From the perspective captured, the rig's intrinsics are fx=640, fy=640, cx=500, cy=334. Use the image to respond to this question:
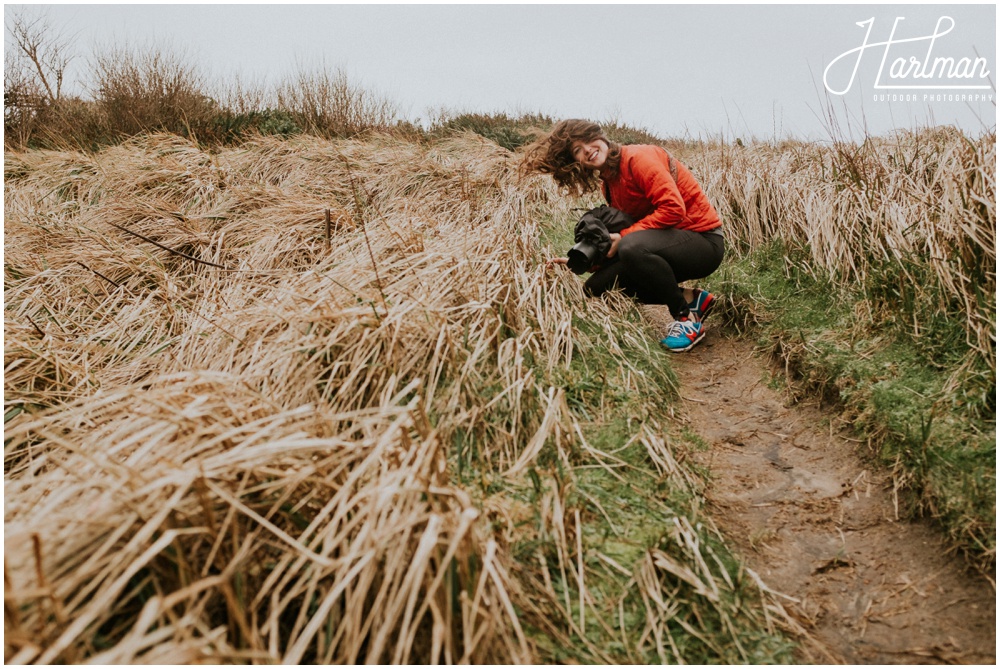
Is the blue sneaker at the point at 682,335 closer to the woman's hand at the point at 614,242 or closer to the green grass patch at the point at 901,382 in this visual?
the green grass patch at the point at 901,382

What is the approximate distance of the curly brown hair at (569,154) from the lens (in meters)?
3.17

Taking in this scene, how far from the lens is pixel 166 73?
811cm

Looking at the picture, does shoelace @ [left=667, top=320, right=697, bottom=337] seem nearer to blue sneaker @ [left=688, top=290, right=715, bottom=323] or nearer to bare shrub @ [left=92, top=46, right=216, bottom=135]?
blue sneaker @ [left=688, top=290, right=715, bottom=323]

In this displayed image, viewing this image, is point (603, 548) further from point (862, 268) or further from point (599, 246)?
point (862, 268)

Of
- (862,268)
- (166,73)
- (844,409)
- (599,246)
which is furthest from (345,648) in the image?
(166,73)

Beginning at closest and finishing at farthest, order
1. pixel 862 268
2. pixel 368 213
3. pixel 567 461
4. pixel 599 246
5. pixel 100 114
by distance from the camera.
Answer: pixel 567 461 → pixel 862 268 → pixel 599 246 → pixel 368 213 → pixel 100 114

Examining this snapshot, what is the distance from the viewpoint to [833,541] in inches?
75.6

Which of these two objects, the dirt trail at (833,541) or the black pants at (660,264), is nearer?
the dirt trail at (833,541)

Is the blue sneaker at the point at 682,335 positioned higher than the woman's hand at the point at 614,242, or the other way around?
the woman's hand at the point at 614,242

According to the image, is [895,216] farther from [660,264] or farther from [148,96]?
[148,96]

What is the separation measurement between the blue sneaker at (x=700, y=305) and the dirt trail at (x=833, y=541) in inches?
24.2

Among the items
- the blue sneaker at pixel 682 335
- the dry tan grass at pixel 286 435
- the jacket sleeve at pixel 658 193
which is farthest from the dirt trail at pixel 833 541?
the jacket sleeve at pixel 658 193

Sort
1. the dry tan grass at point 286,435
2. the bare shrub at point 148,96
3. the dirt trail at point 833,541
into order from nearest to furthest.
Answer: the dry tan grass at point 286,435 < the dirt trail at point 833,541 < the bare shrub at point 148,96

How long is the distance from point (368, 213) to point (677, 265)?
82.1 inches
